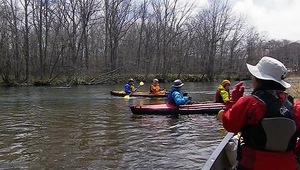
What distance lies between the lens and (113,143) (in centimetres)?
805

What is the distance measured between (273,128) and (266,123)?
60mm

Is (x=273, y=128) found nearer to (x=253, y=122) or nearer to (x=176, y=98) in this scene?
(x=253, y=122)

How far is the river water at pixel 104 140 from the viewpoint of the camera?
257 inches

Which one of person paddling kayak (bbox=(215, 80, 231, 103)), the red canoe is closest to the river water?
the red canoe

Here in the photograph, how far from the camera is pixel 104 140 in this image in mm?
8359

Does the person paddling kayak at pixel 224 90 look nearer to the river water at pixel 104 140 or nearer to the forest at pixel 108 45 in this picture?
the river water at pixel 104 140

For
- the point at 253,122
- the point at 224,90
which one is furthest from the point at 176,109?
the point at 253,122

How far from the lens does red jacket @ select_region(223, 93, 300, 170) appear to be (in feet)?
7.79

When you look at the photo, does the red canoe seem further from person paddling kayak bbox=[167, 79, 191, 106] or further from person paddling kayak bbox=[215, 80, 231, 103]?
person paddling kayak bbox=[215, 80, 231, 103]

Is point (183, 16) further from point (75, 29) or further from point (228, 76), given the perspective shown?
point (75, 29)

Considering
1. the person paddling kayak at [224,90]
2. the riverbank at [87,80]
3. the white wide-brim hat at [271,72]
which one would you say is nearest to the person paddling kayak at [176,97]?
the person paddling kayak at [224,90]

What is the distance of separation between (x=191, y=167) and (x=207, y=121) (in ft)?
16.0

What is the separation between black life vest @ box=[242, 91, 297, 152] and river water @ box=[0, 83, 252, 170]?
394cm

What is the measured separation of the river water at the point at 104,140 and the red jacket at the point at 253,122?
389 centimetres
